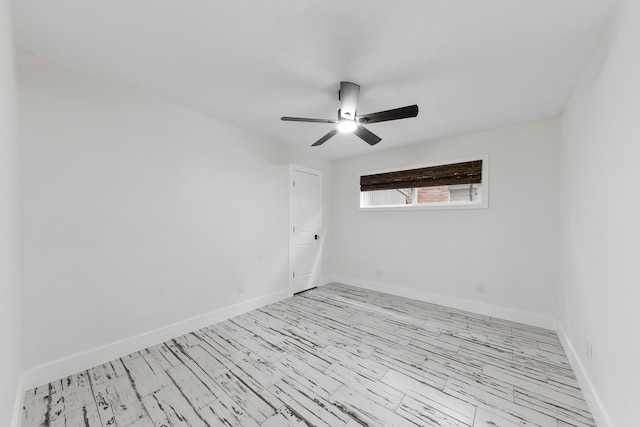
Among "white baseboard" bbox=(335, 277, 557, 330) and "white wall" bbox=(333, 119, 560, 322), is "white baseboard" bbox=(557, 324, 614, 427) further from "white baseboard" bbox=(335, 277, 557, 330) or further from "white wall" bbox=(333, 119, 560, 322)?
"white wall" bbox=(333, 119, 560, 322)

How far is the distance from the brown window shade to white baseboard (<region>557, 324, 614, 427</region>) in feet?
6.61

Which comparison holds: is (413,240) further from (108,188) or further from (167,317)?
(108,188)

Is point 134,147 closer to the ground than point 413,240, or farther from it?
farther from it

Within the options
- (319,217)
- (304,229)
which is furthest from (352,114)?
(319,217)

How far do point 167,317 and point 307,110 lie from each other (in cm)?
267

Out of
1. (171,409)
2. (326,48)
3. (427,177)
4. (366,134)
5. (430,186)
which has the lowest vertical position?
(171,409)

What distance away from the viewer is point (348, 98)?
217cm

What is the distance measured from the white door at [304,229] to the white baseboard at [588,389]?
3.25 meters

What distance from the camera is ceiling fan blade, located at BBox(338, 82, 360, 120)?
6.97 feet

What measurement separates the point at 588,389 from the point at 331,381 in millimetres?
1794

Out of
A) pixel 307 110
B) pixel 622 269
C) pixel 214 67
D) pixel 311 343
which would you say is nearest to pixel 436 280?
pixel 311 343

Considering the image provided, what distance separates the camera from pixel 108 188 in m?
2.15

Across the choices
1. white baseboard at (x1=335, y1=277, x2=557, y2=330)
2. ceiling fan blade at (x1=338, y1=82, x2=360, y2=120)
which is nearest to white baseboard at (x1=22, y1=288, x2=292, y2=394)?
white baseboard at (x1=335, y1=277, x2=557, y2=330)

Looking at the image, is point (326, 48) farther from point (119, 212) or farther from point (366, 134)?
point (119, 212)
